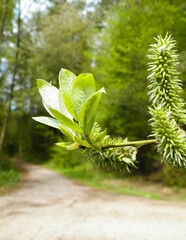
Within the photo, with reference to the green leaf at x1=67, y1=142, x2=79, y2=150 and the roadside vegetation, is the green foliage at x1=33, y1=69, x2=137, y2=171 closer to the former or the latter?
the green leaf at x1=67, y1=142, x2=79, y2=150

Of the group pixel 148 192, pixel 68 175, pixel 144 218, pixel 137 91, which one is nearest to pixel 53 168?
pixel 68 175

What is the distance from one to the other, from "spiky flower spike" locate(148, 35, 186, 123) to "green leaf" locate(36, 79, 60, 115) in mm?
165

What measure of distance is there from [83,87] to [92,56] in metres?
5.30

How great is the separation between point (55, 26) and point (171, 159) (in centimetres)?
1295

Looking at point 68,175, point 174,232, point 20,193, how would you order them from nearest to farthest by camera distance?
1. point 174,232
2. point 20,193
3. point 68,175

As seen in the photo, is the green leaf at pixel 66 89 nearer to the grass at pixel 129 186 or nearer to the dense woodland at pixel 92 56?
the dense woodland at pixel 92 56

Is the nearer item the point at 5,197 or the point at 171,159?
the point at 171,159

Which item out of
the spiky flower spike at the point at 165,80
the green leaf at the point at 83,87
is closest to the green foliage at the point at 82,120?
the green leaf at the point at 83,87

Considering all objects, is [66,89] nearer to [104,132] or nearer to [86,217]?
[104,132]

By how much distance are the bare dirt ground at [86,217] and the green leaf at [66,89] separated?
650 centimetres

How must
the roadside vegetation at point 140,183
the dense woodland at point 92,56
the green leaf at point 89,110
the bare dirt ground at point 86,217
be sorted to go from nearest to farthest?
the green leaf at point 89,110
the dense woodland at point 92,56
the bare dirt ground at point 86,217
the roadside vegetation at point 140,183

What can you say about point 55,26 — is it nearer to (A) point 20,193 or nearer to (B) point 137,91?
(A) point 20,193

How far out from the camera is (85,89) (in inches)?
13.0

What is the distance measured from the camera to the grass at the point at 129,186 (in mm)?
10492
